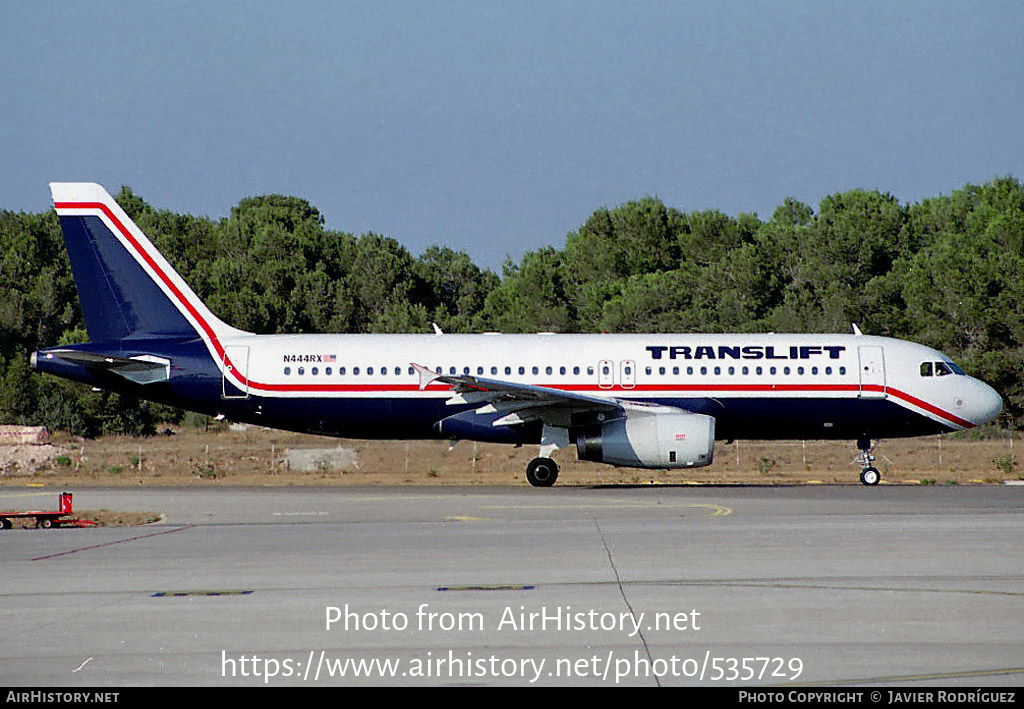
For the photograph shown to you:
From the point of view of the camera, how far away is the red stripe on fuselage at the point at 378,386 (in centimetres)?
3117

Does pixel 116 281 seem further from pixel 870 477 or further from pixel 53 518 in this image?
pixel 870 477

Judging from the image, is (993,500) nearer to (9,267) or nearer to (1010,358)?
(1010,358)

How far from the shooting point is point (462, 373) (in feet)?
103

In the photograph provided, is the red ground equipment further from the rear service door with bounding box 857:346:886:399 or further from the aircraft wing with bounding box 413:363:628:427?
the rear service door with bounding box 857:346:886:399

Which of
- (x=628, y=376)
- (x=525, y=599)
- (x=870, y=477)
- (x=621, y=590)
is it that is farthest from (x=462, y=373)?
(x=525, y=599)

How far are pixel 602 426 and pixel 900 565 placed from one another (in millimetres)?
15416

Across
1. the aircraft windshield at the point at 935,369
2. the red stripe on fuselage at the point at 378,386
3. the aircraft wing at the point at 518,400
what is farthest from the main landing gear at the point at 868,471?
the aircraft wing at the point at 518,400

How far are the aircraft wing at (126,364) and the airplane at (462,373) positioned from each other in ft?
0.10

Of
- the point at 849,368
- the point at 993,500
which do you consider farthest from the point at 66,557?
the point at 849,368

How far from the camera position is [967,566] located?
14.4 m

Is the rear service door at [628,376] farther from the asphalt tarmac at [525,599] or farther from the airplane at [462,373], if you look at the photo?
the asphalt tarmac at [525,599]

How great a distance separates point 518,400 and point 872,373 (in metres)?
9.02

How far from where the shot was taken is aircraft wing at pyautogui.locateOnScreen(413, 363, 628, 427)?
29.2 metres

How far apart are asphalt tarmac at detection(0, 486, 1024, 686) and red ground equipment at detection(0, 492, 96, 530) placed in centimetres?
130
